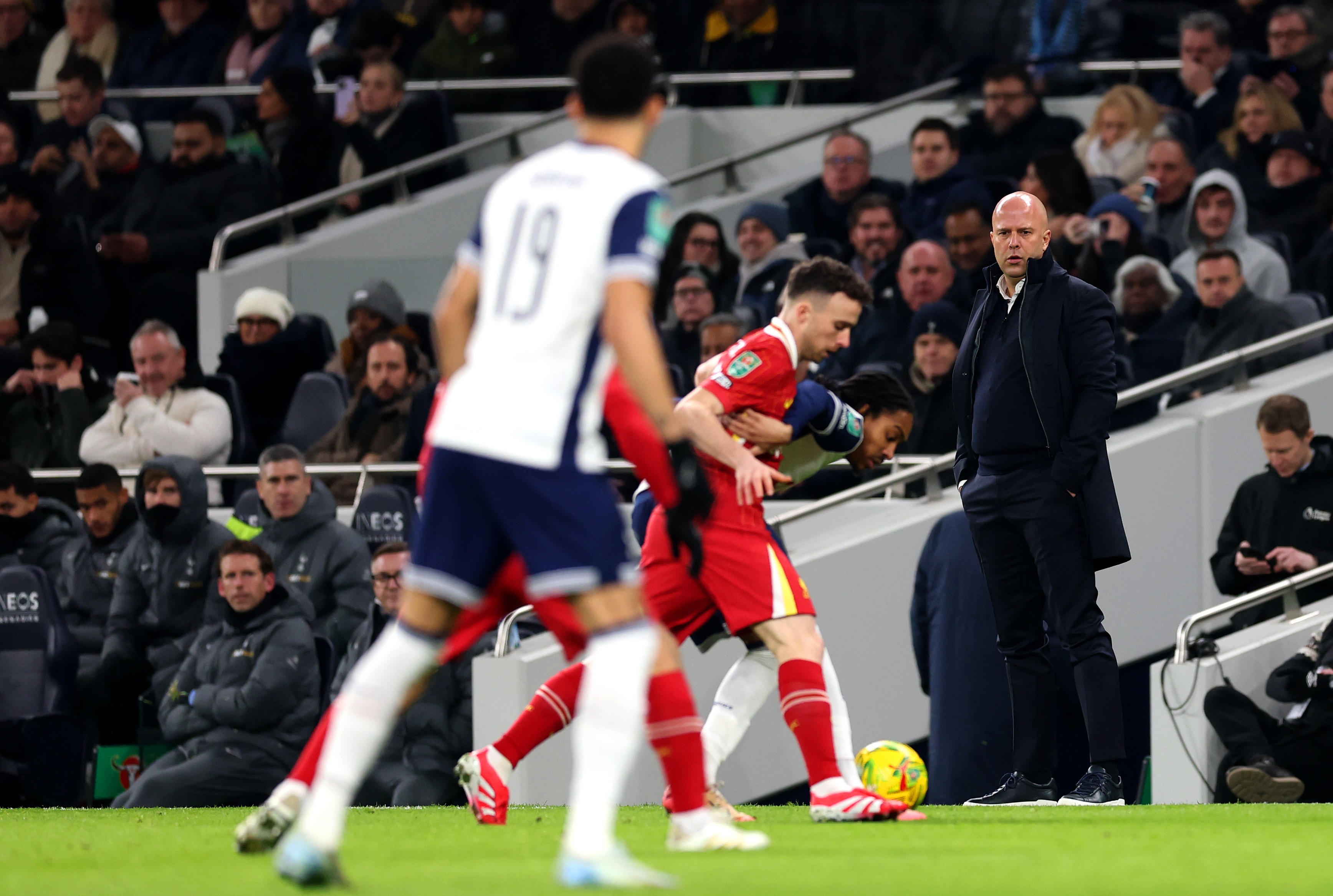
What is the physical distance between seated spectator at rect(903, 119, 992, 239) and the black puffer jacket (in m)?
5.58

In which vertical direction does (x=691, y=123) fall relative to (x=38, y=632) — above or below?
above

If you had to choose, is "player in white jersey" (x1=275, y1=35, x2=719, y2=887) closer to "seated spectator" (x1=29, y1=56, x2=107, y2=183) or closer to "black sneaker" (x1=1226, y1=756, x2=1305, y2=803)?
"black sneaker" (x1=1226, y1=756, x2=1305, y2=803)

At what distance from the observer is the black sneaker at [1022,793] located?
8133mm

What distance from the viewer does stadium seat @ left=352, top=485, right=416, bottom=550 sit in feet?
39.7

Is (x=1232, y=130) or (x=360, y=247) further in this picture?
(x=360, y=247)

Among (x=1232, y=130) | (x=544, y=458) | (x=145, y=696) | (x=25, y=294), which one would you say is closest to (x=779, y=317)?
(x=544, y=458)

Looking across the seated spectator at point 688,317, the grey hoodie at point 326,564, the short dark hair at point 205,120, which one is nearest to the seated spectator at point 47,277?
the short dark hair at point 205,120

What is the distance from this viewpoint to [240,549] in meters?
10.7

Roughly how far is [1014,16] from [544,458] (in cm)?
1305

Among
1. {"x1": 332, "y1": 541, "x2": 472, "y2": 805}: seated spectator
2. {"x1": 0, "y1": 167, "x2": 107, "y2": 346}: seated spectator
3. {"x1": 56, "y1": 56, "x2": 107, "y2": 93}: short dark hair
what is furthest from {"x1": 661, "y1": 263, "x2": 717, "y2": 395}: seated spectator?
{"x1": 56, "y1": 56, "x2": 107, "y2": 93}: short dark hair

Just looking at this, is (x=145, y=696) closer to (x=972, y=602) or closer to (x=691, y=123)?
(x=972, y=602)

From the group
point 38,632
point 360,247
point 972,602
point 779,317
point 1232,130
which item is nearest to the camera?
point 779,317

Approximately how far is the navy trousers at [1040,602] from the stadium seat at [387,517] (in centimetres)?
466

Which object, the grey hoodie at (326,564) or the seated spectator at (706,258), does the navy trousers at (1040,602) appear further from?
the seated spectator at (706,258)
